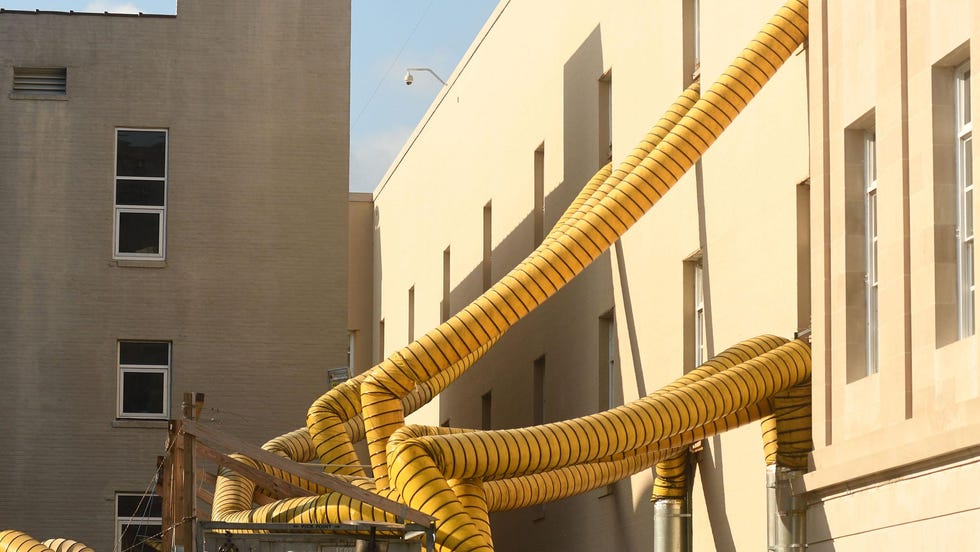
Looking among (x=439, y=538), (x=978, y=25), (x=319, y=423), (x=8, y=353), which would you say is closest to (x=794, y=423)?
(x=439, y=538)

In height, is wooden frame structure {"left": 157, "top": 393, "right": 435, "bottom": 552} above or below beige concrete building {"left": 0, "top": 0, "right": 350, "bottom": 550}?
below

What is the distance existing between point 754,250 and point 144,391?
15.5 metres

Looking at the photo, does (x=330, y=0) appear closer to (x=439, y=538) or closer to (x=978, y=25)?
(x=439, y=538)

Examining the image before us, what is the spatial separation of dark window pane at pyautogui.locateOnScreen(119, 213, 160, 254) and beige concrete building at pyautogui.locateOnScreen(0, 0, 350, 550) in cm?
4

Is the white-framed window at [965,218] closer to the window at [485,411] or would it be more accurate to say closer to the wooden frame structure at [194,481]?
the wooden frame structure at [194,481]

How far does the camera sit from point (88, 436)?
97.1ft

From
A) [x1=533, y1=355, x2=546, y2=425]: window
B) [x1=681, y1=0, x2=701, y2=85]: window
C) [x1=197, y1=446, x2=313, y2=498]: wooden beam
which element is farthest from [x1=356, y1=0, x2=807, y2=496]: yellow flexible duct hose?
[x1=533, y1=355, x2=546, y2=425]: window

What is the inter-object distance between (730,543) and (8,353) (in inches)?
647

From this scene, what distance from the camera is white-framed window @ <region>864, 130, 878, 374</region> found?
1451 cm

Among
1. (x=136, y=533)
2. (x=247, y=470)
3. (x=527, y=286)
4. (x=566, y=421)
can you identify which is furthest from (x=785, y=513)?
(x=136, y=533)

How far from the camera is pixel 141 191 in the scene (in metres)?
30.9

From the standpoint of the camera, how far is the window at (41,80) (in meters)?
30.9

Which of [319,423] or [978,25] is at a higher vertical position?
[978,25]

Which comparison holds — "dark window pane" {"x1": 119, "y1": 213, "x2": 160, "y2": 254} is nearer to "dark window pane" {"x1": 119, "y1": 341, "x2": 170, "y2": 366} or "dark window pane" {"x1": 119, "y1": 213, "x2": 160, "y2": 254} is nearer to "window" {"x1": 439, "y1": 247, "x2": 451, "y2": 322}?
"dark window pane" {"x1": 119, "y1": 341, "x2": 170, "y2": 366}
